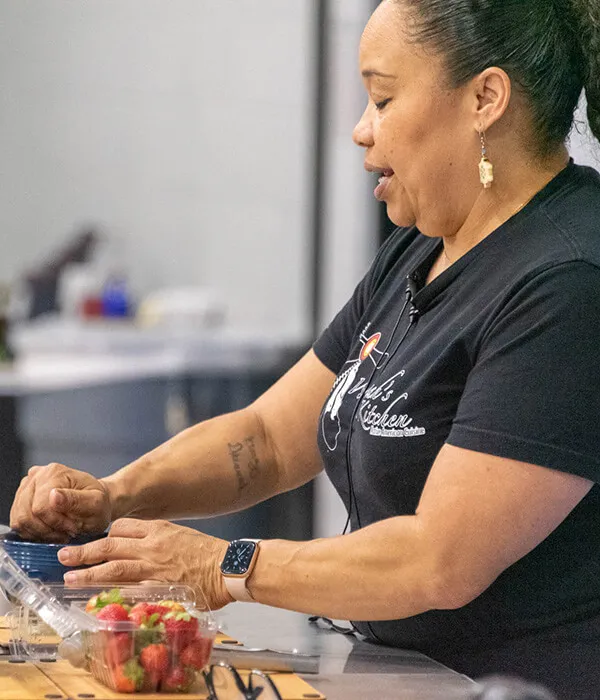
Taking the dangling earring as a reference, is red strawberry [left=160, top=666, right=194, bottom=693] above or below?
below

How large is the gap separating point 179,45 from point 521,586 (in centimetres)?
477

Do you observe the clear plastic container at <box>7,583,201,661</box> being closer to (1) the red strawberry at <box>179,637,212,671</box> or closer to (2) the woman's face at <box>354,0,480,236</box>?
(1) the red strawberry at <box>179,637,212,671</box>

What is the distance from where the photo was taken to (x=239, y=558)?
5.31 feet

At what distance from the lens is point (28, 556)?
1668mm

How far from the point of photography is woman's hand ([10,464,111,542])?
1854 millimetres

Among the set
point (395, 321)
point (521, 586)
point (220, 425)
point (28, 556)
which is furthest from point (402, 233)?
point (28, 556)

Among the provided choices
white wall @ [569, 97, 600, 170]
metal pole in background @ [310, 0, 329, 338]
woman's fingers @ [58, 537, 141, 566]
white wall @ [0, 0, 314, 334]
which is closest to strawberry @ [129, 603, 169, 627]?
woman's fingers @ [58, 537, 141, 566]

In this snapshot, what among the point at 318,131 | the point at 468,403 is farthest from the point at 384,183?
the point at 318,131

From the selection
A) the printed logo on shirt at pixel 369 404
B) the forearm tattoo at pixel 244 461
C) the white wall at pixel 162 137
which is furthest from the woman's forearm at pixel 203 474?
the white wall at pixel 162 137

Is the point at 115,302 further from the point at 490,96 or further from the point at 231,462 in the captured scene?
the point at 490,96

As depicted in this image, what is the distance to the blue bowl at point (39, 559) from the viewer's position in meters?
1.65

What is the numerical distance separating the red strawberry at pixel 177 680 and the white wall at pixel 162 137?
14.9ft

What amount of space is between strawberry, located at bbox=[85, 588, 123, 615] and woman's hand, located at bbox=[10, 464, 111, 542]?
291 mm

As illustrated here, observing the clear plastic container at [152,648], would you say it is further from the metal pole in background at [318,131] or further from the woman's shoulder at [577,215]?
the metal pole in background at [318,131]
